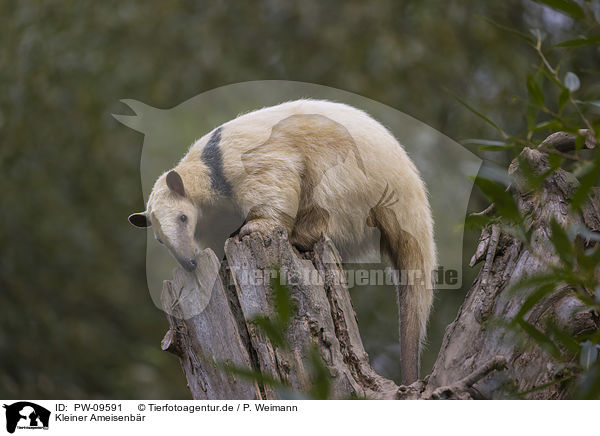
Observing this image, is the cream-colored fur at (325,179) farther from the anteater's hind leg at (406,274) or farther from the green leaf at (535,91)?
the green leaf at (535,91)

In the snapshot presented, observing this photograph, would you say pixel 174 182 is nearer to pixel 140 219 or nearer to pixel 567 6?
pixel 140 219

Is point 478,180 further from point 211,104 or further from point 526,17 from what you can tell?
point 526,17

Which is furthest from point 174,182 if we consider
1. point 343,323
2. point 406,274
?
point 406,274

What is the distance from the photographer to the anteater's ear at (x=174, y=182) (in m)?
2.49

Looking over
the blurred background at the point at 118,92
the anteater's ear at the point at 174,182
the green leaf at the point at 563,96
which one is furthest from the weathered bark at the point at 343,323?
the blurred background at the point at 118,92

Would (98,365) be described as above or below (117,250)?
below

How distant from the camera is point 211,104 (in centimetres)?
302

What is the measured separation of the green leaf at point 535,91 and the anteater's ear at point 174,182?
5.05ft

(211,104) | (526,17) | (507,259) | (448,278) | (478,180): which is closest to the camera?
(478,180)

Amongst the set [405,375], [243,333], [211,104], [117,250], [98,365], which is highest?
[211,104]

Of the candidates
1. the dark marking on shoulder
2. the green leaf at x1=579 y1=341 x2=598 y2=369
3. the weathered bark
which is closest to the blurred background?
the dark marking on shoulder
